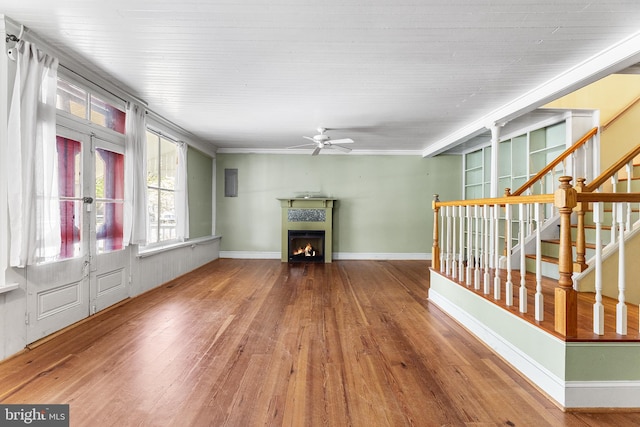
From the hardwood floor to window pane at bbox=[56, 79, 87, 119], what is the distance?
2.06 m

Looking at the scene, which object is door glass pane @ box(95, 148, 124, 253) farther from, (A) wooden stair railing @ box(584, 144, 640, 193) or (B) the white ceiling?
(A) wooden stair railing @ box(584, 144, 640, 193)

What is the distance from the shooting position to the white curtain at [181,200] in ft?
18.3

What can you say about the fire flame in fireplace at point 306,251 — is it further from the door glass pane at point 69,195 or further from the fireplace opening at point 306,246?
the door glass pane at point 69,195

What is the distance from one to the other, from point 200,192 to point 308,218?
7.61 feet

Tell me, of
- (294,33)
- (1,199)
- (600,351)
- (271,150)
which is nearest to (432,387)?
(600,351)

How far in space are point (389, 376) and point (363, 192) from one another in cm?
545

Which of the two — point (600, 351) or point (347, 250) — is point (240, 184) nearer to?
point (347, 250)

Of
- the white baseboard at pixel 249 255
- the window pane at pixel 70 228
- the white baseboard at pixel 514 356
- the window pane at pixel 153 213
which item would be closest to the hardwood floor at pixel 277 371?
the white baseboard at pixel 514 356

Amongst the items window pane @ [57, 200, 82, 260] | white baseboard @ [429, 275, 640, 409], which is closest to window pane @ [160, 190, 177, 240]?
window pane @ [57, 200, 82, 260]

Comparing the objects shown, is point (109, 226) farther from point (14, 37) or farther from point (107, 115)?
point (14, 37)

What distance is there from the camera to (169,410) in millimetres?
1732

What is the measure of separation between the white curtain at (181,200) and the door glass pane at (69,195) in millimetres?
2426

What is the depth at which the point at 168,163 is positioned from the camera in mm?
5367

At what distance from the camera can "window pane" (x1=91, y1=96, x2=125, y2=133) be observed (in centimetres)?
341
